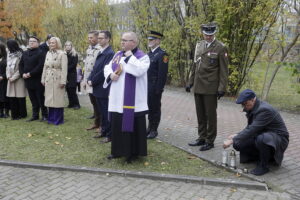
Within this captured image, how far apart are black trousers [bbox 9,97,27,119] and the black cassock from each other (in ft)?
13.4

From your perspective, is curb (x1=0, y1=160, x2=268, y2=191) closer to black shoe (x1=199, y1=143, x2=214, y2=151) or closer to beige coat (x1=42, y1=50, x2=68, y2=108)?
black shoe (x1=199, y1=143, x2=214, y2=151)

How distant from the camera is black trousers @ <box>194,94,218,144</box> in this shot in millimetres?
5531

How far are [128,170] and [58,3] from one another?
65.5 feet

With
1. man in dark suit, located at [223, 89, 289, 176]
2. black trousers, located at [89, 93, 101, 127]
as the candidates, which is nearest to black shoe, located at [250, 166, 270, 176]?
man in dark suit, located at [223, 89, 289, 176]

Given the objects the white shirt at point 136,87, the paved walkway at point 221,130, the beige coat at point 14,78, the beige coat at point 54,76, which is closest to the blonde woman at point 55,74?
the beige coat at point 54,76

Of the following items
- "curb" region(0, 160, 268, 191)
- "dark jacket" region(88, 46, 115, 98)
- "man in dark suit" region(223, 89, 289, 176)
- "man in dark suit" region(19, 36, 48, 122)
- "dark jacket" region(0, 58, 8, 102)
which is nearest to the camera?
"curb" region(0, 160, 268, 191)

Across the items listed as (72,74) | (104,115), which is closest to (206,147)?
(104,115)

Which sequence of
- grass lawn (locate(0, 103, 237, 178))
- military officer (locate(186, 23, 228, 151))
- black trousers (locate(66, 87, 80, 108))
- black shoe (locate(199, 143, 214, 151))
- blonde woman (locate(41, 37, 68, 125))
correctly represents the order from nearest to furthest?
grass lawn (locate(0, 103, 237, 178)) → military officer (locate(186, 23, 228, 151)) → black shoe (locate(199, 143, 214, 151)) → blonde woman (locate(41, 37, 68, 125)) → black trousers (locate(66, 87, 80, 108))

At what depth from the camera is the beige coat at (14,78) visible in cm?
780

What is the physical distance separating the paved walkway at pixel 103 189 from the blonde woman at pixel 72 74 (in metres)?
4.40

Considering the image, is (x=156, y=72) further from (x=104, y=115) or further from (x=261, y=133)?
(x=261, y=133)

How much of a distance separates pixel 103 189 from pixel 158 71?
259 cm

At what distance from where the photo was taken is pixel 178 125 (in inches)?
304

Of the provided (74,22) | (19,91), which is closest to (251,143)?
(19,91)
